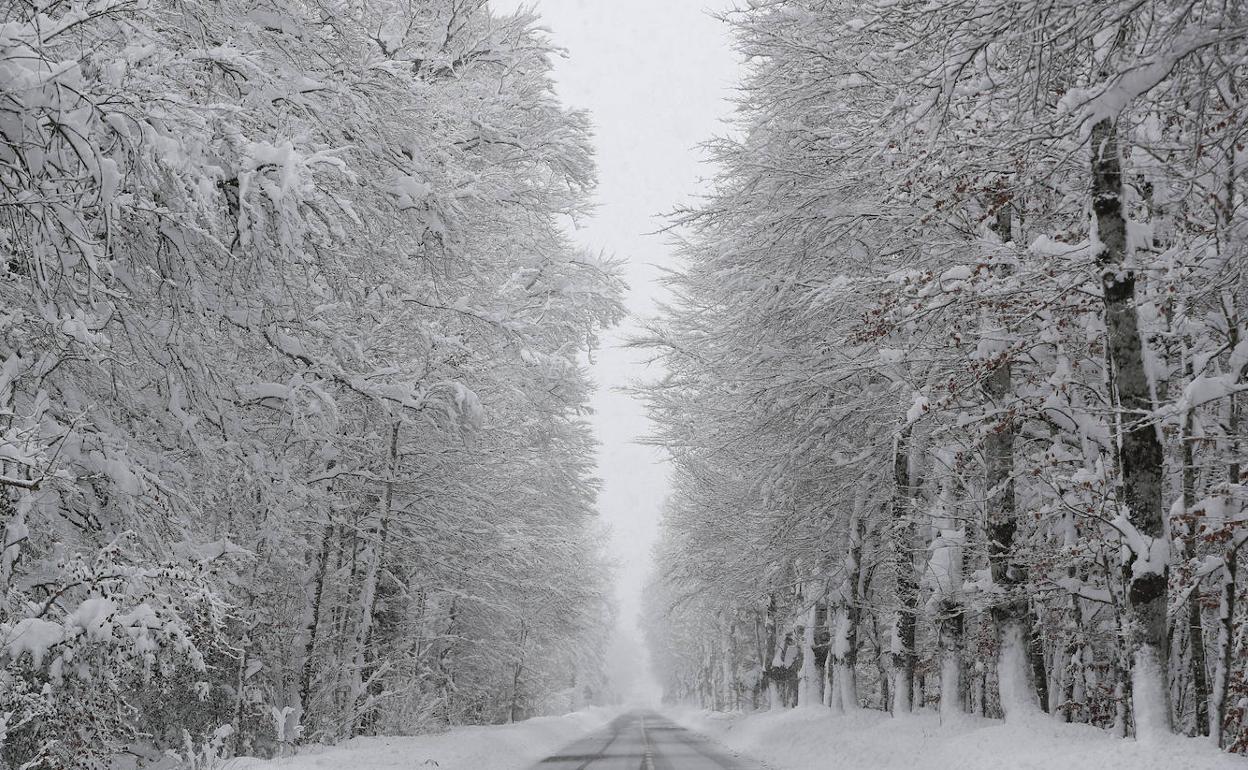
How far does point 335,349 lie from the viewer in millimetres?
7738

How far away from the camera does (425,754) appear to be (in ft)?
42.1

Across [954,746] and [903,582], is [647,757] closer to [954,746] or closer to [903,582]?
[903,582]

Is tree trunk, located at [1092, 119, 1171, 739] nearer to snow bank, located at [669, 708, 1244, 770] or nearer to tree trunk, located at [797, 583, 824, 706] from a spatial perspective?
snow bank, located at [669, 708, 1244, 770]

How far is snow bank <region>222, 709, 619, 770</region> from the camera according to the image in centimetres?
988

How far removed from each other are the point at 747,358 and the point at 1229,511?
773 cm

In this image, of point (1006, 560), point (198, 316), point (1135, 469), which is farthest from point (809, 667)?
point (198, 316)

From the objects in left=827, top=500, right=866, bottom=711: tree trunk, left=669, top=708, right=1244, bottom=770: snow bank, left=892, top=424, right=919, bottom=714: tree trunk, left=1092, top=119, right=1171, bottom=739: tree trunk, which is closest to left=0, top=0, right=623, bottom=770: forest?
left=1092, top=119, right=1171, bottom=739: tree trunk

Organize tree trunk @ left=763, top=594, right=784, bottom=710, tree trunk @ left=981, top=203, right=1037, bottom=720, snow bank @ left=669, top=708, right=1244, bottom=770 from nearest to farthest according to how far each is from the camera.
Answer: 1. snow bank @ left=669, top=708, right=1244, bottom=770
2. tree trunk @ left=981, top=203, right=1037, bottom=720
3. tree trunk @ left=763, top=594, right=784, bottom=710

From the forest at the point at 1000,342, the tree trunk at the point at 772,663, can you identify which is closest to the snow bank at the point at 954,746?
the forest at the point at 1000,342

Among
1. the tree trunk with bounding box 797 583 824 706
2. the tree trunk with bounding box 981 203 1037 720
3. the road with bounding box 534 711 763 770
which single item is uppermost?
the tree trunk with bounding box 981 203 1037 720

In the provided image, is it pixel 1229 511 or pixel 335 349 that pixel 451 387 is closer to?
pixel 335 349

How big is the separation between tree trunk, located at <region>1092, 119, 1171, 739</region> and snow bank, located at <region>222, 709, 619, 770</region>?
8.39 meters

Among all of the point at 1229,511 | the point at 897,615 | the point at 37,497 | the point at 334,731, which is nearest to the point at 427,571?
the point at 334,731

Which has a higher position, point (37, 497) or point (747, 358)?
point (747, 358)
